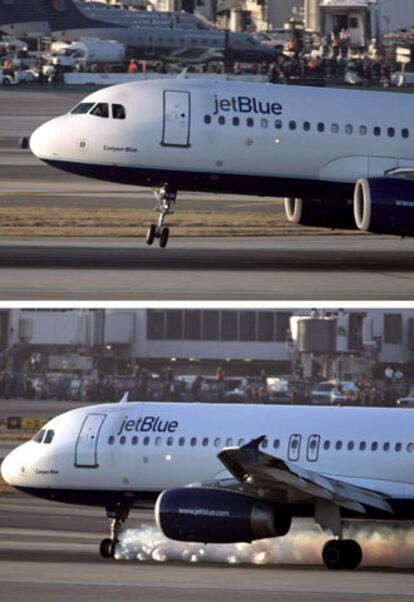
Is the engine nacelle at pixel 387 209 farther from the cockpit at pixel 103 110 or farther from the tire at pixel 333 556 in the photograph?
the tire at pixel 333 556

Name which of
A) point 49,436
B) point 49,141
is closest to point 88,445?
point 49,436

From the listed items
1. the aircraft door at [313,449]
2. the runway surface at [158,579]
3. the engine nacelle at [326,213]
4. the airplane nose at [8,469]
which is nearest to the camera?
the runway surface at [158,579]

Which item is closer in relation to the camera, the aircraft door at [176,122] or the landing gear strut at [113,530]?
the landing gear strut at [113,530]

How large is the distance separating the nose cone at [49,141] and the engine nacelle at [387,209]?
8.42m

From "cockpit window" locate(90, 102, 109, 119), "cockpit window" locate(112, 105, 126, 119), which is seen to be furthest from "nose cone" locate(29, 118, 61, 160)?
"cockpit window" locate(112, 105, 126, 119)

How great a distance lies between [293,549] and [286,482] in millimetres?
4364

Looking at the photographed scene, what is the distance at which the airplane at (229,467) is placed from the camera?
37.5m

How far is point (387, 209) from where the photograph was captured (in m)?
46.0

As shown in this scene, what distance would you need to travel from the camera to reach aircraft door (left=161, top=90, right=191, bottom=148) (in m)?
47.3

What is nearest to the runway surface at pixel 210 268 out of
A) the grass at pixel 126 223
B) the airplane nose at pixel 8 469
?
the grass at pixel 126 223

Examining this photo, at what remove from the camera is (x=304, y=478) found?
3747cm

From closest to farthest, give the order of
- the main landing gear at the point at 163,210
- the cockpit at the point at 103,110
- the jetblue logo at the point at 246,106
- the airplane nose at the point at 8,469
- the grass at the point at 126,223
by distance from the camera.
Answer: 1. the airplane nose at the point at 8,469
2. the jetblue logo at the point at 246,106
3. the cockpit at the point at 103,110
4. the main landing gear at the point at 163,210
5. the grass at the point at 126,223

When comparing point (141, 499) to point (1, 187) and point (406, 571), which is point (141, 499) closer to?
point (406, 571)

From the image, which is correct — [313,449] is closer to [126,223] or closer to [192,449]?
[192,449]
